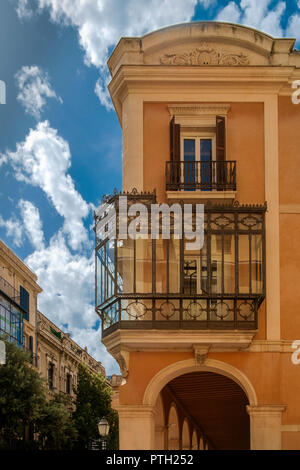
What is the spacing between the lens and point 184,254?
614 inches

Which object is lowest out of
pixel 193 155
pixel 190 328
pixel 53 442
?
pixel 53 442

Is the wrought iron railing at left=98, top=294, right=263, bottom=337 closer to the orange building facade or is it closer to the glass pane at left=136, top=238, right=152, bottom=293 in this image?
the orange building facade

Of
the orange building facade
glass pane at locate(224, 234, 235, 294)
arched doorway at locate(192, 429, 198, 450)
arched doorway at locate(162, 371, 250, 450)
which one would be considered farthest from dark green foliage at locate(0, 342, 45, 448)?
glass pane at locate(224, 234, 235, 294)

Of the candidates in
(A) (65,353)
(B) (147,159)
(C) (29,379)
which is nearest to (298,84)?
(B) (147,159)

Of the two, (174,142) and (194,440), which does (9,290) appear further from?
(174,142)

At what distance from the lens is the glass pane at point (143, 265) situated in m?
15.4

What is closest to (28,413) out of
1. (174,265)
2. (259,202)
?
(174,265)

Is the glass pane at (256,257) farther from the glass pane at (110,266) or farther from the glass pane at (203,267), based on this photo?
the glass pane at (110,266)

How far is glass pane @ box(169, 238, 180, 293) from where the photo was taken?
50.0 feet

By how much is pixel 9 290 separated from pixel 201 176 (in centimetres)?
2506

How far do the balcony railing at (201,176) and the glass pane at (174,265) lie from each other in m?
1.39

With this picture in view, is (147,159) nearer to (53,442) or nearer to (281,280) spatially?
(281,280)

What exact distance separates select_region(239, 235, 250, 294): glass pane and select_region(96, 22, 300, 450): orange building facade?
0.08ft

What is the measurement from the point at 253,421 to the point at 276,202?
4.56m
